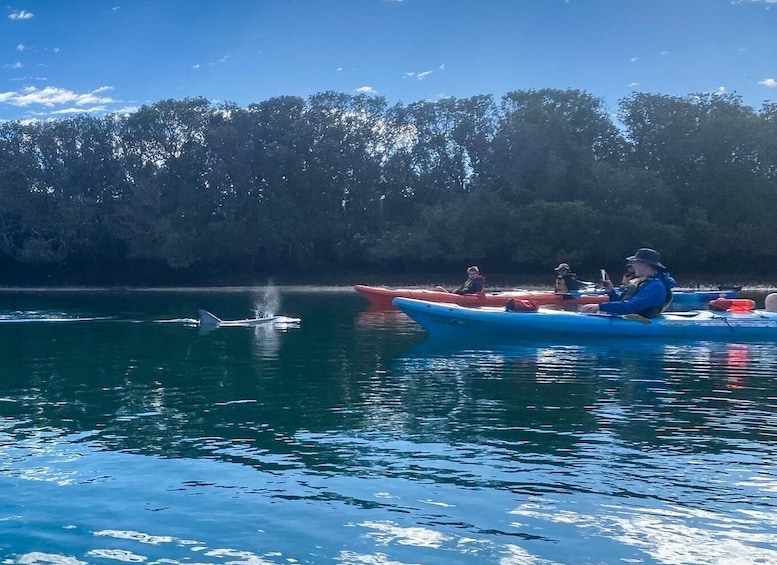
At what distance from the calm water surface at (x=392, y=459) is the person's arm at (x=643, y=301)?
1.35 metres

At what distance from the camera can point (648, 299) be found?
14.3 m

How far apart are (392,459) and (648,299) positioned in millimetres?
8747

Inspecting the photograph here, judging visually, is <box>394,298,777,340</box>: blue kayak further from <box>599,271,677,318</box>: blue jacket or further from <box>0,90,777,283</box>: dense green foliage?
<box>0,90,777,283</box>: dense green foliage

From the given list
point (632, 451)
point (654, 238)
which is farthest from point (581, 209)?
point (632, 451)

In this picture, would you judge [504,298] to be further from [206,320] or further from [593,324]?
[206,320]

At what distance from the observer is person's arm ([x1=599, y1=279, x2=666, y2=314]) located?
1412cm

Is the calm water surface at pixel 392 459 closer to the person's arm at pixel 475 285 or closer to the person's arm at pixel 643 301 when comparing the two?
the person's arm at pixel 643 301

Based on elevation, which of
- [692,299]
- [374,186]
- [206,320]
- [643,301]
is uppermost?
[374,186]

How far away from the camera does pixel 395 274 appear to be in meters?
43.6

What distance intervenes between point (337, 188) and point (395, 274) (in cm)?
590

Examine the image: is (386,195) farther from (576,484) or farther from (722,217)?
(576,484)

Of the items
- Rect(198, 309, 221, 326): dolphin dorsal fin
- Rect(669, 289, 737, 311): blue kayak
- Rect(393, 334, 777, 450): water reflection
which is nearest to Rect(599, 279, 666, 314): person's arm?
Rect(393, 334, 777, 450): water reflection

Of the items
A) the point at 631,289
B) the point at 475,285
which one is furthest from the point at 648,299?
the point at 475,285

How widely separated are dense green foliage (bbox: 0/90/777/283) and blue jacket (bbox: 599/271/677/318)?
84.1 ft
